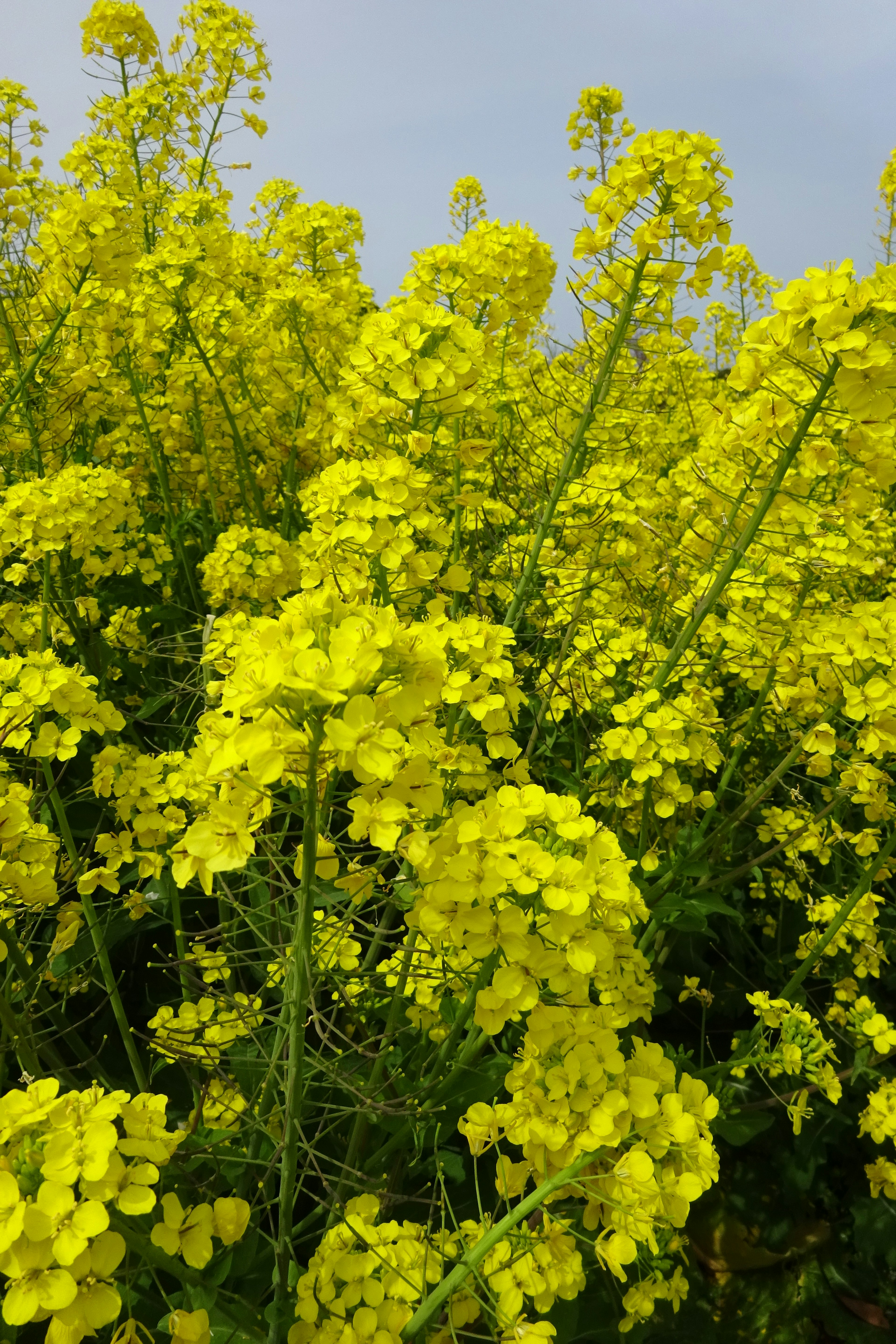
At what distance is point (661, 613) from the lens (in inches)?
121

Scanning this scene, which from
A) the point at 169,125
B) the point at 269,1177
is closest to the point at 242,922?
the point at 269,1177

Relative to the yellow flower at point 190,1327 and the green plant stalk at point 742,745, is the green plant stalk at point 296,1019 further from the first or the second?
the green plant stalk at point 742,745

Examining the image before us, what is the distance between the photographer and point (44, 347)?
2.83 m

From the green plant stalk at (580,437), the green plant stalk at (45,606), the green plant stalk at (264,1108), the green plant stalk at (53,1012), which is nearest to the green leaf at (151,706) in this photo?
the green plant stalk at (45,606)

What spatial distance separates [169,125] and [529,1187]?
5336mm

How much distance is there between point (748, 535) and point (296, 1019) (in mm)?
1733

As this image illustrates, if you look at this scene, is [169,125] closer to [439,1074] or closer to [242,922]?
[242,922]

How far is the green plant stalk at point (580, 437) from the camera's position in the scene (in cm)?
233

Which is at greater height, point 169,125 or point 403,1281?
point 169,125

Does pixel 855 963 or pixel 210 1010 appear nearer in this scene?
pixel 210 1010

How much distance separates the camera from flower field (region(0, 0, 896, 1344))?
1293 millimetres

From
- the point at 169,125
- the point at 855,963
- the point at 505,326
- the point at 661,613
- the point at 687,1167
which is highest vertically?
the point at 169,125

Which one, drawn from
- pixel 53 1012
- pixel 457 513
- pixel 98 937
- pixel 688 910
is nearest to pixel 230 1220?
pixel 98 937

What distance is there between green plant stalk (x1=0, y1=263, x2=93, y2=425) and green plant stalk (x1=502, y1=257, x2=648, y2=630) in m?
1.84
